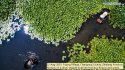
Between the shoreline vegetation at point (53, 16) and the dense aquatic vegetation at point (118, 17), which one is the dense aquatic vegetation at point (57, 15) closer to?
the shoreline vegetation at point (53, 16)

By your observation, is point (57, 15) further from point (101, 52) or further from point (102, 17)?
point (101, 52)

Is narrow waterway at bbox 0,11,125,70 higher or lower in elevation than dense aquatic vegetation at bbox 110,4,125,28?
lower

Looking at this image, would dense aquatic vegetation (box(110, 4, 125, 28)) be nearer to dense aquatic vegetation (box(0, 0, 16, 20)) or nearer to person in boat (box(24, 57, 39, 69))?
person in boat (box(24, 57, 39, 69))

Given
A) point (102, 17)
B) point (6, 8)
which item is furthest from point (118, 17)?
point (6, 8)

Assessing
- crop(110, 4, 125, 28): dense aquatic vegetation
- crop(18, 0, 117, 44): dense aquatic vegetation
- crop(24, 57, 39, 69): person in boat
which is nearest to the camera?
crop(24, 57, 39, 69): person in boat

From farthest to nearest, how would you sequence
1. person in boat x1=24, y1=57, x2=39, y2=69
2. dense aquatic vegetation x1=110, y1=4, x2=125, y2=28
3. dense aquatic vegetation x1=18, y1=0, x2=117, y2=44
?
dense aquatic vegetation x1=110, y1=4, x2=125, y2=28, dense aquatic vegetation x1=18, y1=0, x2=117, y2=44, person in boat x1=24, y1=57, x2=39, y2=69

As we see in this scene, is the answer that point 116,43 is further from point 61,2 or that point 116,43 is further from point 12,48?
point 12,48

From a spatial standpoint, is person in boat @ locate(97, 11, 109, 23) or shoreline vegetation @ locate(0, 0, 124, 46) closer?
shoreline vegetation @ locate(0, 0, 124, 46)

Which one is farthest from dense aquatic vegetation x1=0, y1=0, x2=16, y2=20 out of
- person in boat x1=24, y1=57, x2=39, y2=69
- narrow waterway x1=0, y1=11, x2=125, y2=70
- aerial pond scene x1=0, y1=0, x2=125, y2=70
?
person in boat x1=24, y1=57, x2=39, y2=69

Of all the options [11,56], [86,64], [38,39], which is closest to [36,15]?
[38,39]
